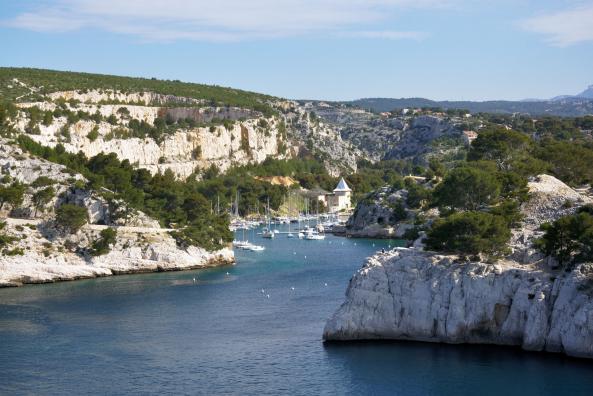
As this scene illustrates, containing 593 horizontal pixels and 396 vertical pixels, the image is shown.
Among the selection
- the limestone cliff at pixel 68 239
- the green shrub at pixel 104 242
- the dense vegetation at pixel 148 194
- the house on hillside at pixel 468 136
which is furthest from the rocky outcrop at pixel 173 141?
the green shrub at pixel 104 242

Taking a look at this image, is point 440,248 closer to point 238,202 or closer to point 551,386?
point 551,386

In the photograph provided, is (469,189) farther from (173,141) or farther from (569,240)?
(173,141)

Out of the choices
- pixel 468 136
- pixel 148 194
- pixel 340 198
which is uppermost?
pixel 468 136

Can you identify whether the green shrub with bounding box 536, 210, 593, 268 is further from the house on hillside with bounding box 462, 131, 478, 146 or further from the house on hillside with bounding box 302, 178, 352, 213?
the house on hillside with bounding box 462, 131, 478, 146

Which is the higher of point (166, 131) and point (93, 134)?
point (166, 131)

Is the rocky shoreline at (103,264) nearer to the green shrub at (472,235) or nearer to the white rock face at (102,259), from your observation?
the white rock face at (102,259)

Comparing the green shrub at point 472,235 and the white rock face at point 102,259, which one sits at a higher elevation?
the green shrub at point 472,235

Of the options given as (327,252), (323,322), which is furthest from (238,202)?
(323,322)

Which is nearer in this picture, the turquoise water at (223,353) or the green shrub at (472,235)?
the turquoise water at (223,353)

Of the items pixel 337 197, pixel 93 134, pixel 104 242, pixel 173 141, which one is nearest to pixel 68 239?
pixel 104 242
